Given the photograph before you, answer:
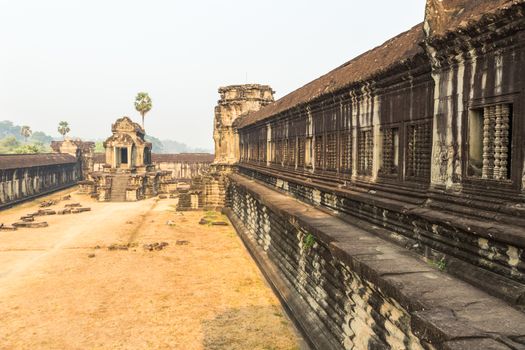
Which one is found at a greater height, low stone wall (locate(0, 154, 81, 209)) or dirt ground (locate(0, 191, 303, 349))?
low stone wall (locate(0, 154, 81, 209))

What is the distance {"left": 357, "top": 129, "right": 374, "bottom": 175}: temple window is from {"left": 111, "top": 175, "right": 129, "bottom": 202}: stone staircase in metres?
33.2

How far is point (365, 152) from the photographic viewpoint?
28.9ft

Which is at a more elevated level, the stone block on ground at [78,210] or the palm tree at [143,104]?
the palm tree at [143,104]

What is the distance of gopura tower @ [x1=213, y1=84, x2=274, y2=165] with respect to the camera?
2980cm

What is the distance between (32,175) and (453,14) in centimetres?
4349

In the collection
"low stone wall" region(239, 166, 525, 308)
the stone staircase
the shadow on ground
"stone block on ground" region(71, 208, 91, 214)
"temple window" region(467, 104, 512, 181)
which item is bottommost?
"stone block on ground" region(71, 208, 91, 214)

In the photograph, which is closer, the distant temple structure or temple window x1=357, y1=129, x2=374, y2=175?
temple window x1=357, y1=129, x2=374, y2=175

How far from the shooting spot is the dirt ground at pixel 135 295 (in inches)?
345

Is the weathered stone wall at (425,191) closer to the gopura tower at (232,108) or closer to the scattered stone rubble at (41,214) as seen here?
the gopura tower at (232,108)

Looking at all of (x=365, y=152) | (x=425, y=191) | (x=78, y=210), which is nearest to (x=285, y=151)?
(x=365, y=152)

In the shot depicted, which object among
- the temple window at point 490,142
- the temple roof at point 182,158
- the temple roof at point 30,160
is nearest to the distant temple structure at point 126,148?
the temple roof at point 30,160

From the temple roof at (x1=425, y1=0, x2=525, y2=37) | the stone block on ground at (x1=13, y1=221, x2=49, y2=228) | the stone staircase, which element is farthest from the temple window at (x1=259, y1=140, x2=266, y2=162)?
the stone staircase

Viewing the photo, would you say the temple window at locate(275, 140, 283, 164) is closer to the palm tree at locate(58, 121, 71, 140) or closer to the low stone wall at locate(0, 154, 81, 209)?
the low stone wall at locate(0, 154, 81, 209)

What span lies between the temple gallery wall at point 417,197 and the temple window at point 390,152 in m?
0.03
